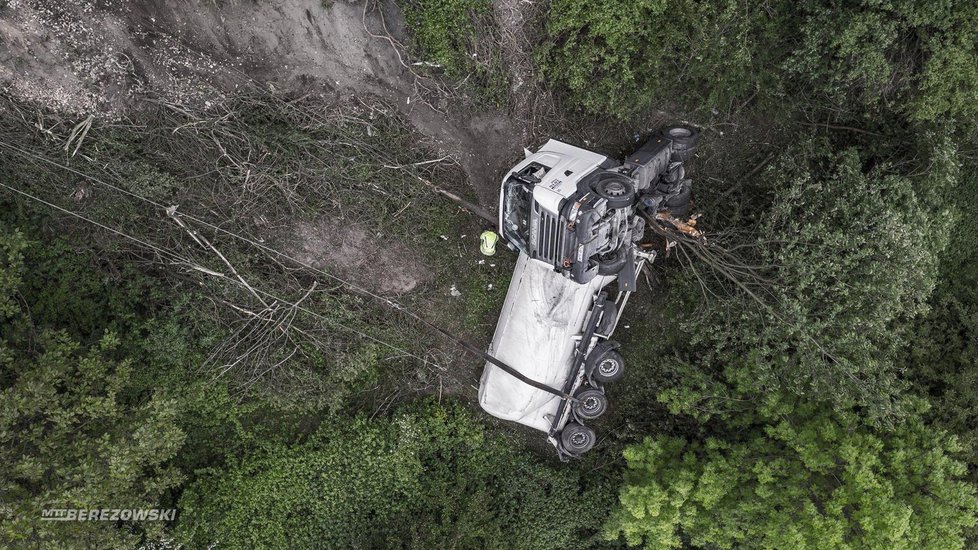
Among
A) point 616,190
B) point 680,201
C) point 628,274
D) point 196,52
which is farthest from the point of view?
point 680,201

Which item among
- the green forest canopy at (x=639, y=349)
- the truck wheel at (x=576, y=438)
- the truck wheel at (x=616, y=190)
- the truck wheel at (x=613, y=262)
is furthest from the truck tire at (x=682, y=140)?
the truck wheel at (x=576, y=438)

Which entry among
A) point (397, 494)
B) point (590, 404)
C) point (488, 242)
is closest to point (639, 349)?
point (590, 404)

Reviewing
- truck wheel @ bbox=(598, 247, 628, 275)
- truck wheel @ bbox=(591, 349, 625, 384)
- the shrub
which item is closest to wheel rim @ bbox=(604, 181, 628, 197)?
truck wheel @ bbox=(598, 247, 628, 275)

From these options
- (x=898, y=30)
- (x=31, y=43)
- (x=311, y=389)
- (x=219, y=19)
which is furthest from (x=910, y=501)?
(x=31, y=43)

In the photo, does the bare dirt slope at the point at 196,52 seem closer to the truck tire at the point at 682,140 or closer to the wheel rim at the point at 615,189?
the wheel rim at the point at 615,189

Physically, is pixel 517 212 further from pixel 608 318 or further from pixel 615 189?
pixel 608 318

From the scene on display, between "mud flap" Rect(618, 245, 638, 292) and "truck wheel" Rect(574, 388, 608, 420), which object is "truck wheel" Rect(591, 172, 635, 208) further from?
"truck wheel" Rect(574, 388, 608, 420)
